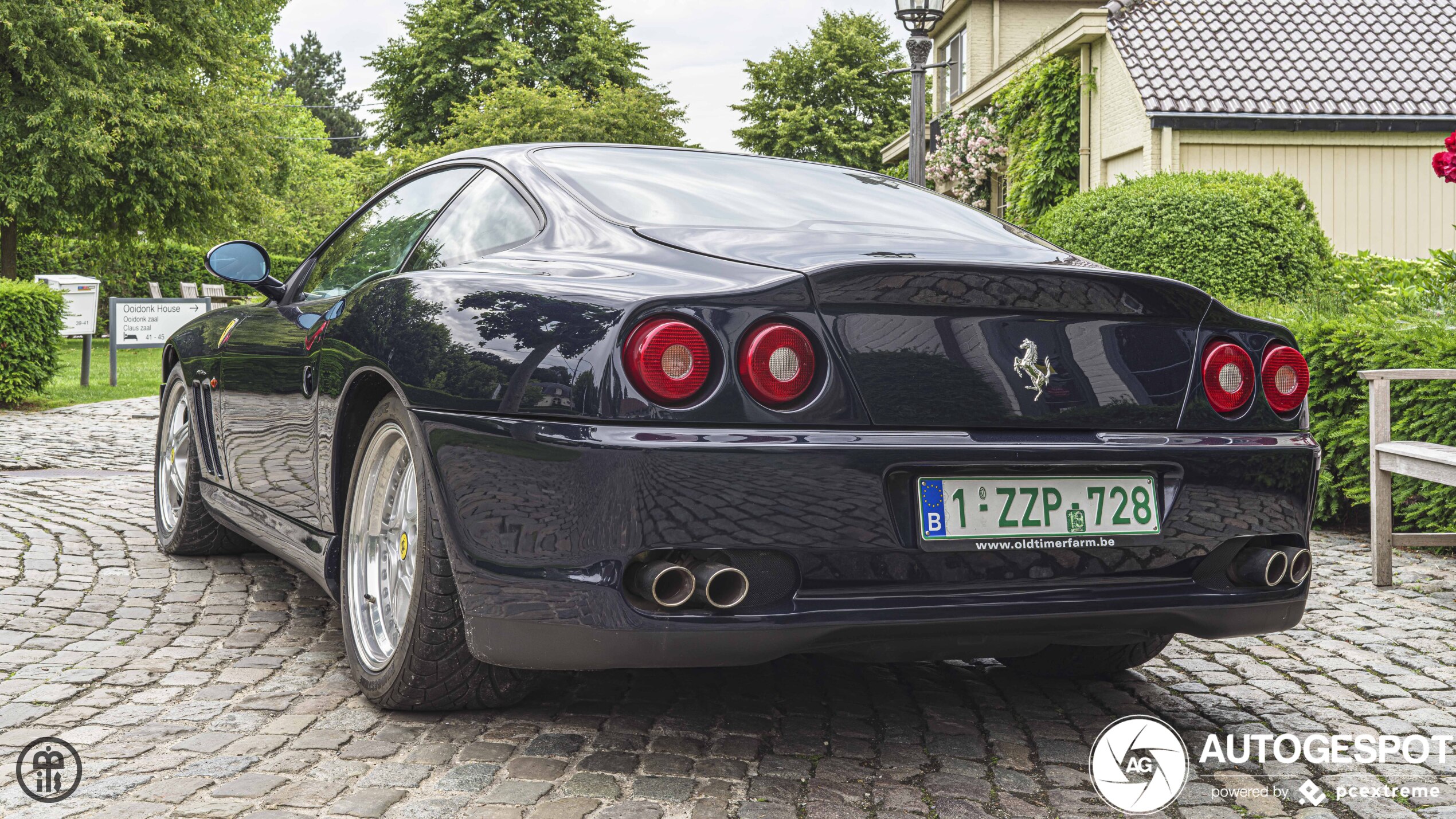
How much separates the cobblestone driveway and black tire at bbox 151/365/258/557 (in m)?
0.42

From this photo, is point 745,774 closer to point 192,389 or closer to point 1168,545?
point 1168,545

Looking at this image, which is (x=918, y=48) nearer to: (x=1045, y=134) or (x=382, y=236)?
(x=382, y=236)

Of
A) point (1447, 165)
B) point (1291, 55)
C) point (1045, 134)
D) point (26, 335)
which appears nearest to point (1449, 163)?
point (1447, 165)

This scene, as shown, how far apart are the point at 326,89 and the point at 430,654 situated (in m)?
94.5

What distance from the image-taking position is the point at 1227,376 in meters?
2.99

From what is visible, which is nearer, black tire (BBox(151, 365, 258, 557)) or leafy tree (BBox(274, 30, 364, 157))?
black tire (BBox(151, 365, 258, 557))

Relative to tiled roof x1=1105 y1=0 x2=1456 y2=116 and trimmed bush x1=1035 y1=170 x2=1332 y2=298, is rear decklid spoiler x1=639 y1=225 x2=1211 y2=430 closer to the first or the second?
trimmed bush x1=1035 y1=170 x2=1332 y2=298

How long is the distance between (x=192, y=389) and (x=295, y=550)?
4.87 ft

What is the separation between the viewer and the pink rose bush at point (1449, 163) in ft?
27.0

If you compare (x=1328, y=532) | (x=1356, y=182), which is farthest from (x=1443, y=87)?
(x=1328, y=532)

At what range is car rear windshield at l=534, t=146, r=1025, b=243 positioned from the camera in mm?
3277

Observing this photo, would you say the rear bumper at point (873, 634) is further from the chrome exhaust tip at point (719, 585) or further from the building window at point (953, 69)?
the building window at point (953, 69)

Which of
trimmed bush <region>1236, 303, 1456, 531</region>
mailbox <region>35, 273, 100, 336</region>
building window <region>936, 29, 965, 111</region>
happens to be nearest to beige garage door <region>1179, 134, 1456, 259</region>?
building window <region>936, 29, 965, 111</region>

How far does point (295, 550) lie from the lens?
3.86 m
